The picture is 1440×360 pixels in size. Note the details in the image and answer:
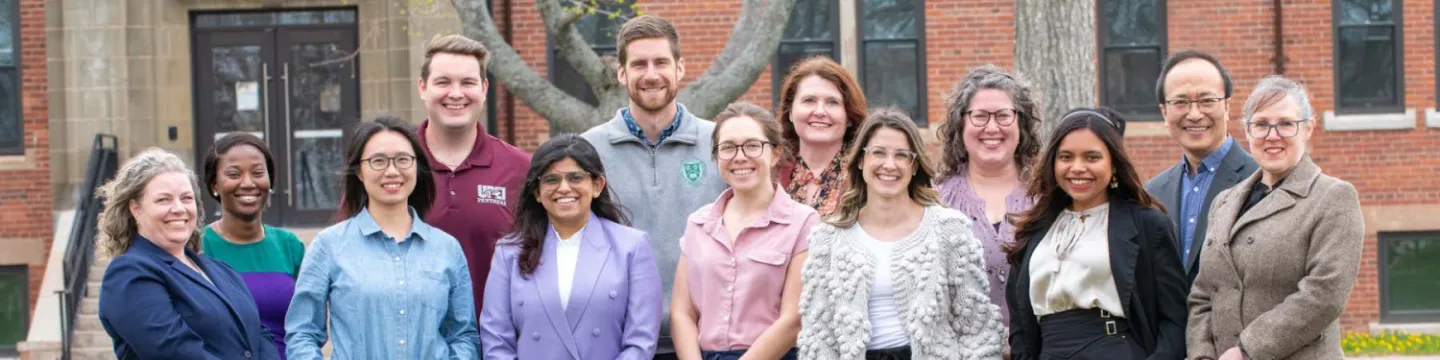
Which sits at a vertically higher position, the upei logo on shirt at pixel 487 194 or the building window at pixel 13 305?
the upei logo on shirt at pixel 487 194

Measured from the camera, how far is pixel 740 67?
11906 mm

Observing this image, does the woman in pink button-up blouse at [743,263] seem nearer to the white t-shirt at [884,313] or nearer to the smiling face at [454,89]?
the white t-shirt at [884,313]

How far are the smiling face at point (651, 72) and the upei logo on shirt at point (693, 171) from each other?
0.24m

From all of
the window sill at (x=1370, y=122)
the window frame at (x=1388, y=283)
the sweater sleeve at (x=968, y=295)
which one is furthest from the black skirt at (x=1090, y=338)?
the window frame at (x=1388, y=283)

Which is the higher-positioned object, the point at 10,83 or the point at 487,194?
the point at 10,83

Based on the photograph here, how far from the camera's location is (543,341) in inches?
211

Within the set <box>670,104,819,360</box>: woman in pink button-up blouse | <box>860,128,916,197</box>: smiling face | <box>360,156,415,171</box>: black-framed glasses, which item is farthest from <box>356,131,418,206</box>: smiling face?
<box>860,128,916,197</box>: smiling face

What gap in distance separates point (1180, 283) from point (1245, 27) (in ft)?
37.8

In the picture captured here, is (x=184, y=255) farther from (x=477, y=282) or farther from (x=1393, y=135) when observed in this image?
(x=1393, y=135)

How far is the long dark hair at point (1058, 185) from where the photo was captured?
16.7 ft

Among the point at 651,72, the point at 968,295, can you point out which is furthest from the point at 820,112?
the point at 968,295

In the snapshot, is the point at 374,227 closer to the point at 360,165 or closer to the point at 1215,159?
Answer: the point at 360,165

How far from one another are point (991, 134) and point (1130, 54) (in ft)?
36.9

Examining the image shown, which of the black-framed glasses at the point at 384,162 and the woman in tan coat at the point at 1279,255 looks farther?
the black-framed glasses at the point at 384,162
